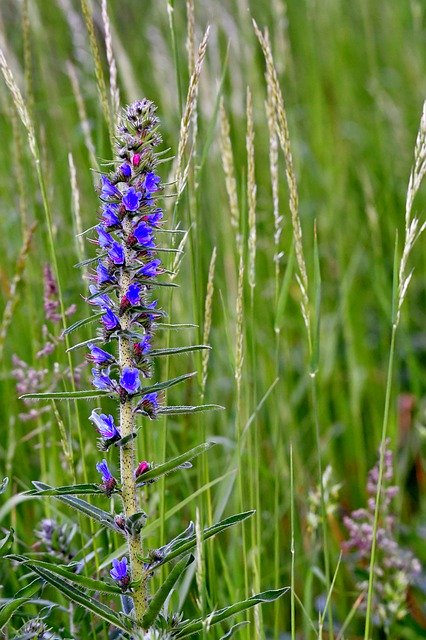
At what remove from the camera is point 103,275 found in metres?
1.29

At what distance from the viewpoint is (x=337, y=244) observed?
128 inches

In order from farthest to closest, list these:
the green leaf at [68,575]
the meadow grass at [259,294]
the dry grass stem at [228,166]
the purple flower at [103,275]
→ the dry grass stem at [228,166]
the meadow grass at [259,294]
the purple flower at [103,275]
the green leaf at [68,575]

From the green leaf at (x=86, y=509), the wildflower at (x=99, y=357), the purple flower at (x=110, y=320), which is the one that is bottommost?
the green leaf at (x=86, y=509)

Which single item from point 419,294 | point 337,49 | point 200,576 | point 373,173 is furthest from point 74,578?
point 337,49

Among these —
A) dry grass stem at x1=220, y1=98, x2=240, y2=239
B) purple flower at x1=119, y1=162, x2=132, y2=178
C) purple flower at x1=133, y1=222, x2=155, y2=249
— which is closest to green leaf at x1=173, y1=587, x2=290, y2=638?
purple flower at x1=133, y1=222, x2=155, y2=249

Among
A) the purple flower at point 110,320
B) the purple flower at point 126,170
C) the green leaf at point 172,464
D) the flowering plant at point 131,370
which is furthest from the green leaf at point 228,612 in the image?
the purple flower at point 126,170

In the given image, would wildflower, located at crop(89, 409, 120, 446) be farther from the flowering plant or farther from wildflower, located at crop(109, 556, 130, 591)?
wildflower, located at crop(109, 556, 130, 591)

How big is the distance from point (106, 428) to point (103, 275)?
0.74ft

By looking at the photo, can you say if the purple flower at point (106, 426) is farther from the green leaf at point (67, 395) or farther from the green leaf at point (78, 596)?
the green leaf at point (78, 596)

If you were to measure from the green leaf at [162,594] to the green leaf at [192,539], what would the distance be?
22mm

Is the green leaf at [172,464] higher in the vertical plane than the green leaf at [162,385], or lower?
lower

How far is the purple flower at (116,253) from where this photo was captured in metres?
1.27

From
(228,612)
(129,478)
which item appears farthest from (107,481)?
(228,612)

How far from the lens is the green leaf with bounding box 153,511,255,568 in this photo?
125cm
